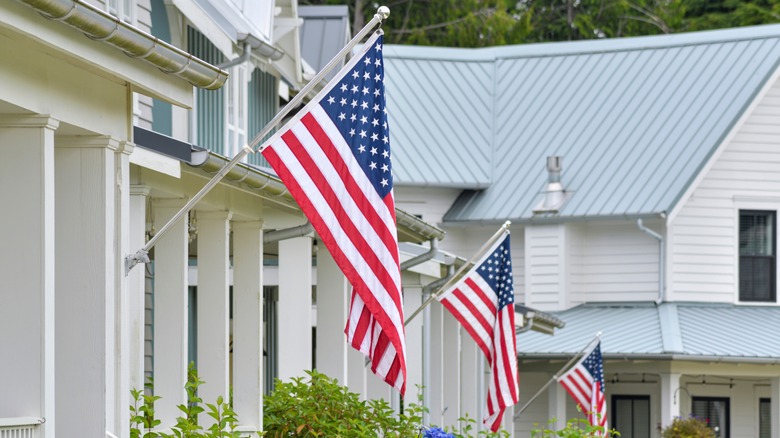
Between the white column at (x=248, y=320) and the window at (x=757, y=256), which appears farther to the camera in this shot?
the window at (x=757, y=256)

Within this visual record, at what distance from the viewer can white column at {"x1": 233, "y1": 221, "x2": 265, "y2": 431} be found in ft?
41.5

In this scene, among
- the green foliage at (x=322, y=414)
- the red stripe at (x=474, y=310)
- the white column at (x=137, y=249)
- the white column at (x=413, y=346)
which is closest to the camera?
the white column at (x=137, y=249)

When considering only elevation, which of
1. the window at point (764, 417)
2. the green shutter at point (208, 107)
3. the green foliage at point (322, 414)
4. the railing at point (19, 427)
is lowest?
the window at point (764, 417)

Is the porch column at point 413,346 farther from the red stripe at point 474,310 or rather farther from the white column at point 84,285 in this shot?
the white column at point 84,285

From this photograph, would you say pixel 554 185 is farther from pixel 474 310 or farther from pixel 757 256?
pixel 474 310

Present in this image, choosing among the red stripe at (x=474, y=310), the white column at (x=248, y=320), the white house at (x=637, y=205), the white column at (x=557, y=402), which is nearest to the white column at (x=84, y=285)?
the white column at (x=248, y=320)

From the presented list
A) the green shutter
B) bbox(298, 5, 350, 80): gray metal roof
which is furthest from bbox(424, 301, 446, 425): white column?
bbox(298, 5, 350, 80): gray metal roof

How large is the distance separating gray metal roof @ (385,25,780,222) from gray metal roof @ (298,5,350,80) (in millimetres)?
6347

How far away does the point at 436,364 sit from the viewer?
2019 centimetres

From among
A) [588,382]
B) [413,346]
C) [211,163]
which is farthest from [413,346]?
[211,163]

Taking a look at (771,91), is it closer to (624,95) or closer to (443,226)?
(624,95)

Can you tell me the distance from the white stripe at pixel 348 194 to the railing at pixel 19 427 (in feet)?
8.14

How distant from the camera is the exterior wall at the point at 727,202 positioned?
32.7 meters

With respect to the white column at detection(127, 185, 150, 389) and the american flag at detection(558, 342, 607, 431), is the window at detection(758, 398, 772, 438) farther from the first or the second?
the white column at detection(127, 185, 150, 389)
